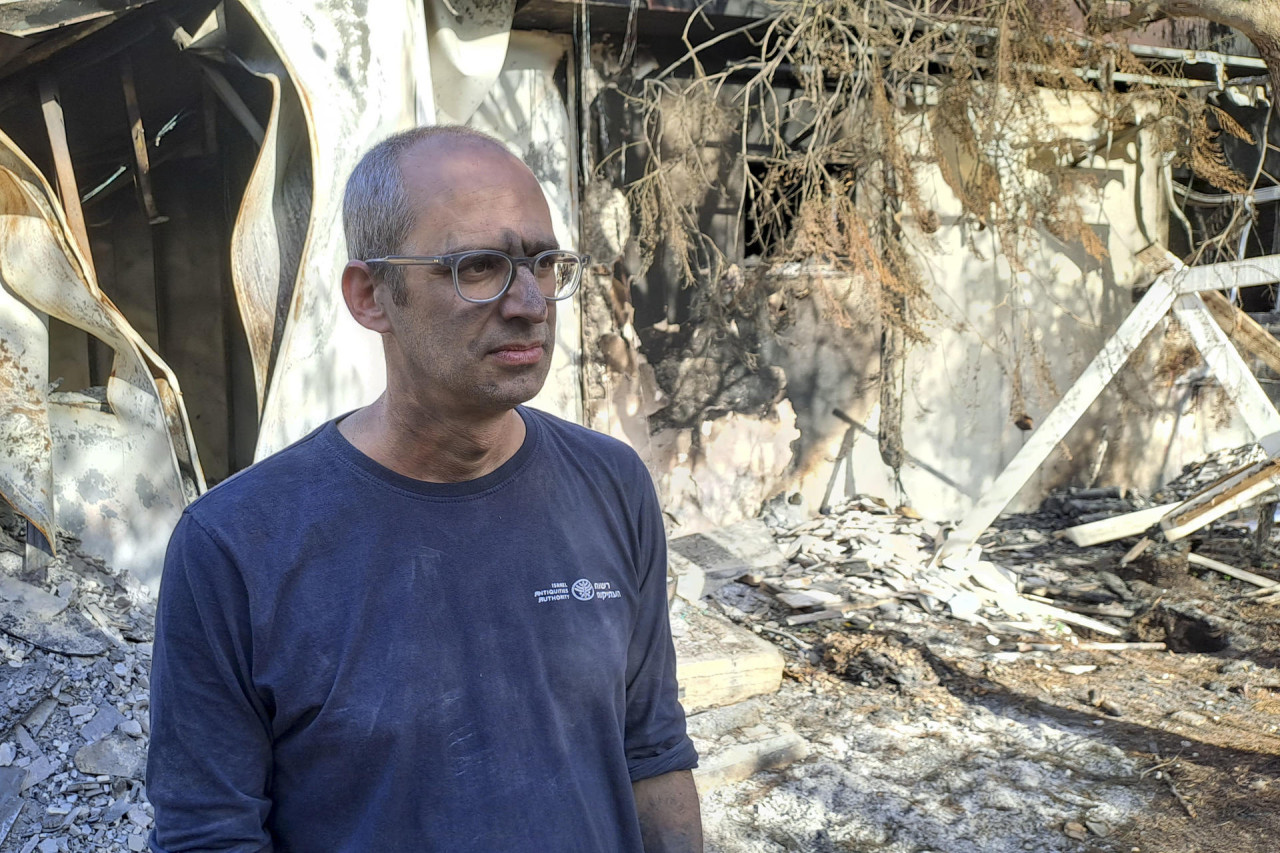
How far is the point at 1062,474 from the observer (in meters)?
9.41

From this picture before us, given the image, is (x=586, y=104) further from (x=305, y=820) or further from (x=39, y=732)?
(x=305, y=820)

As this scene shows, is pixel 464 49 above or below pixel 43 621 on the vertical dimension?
above

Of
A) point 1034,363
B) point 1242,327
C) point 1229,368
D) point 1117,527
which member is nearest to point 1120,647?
point 1117,527

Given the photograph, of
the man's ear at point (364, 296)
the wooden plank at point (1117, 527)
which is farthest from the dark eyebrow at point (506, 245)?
the wooden plank at point (1117, 527)

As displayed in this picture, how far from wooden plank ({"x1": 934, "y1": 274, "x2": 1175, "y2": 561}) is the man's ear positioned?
6083 millimetres

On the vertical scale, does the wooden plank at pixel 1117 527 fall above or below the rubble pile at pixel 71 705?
below

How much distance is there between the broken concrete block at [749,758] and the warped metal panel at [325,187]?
90.3 inches

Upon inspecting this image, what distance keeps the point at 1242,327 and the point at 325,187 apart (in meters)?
6.21

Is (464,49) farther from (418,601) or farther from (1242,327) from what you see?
(1242,327)

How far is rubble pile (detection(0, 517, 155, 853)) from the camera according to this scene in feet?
10.8

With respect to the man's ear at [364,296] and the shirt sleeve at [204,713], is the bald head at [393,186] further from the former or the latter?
the shirt sleeve at [204,713]

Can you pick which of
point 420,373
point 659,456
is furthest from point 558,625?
point 659,456

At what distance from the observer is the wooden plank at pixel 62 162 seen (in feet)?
13.0

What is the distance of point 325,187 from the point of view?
12.8 ft
